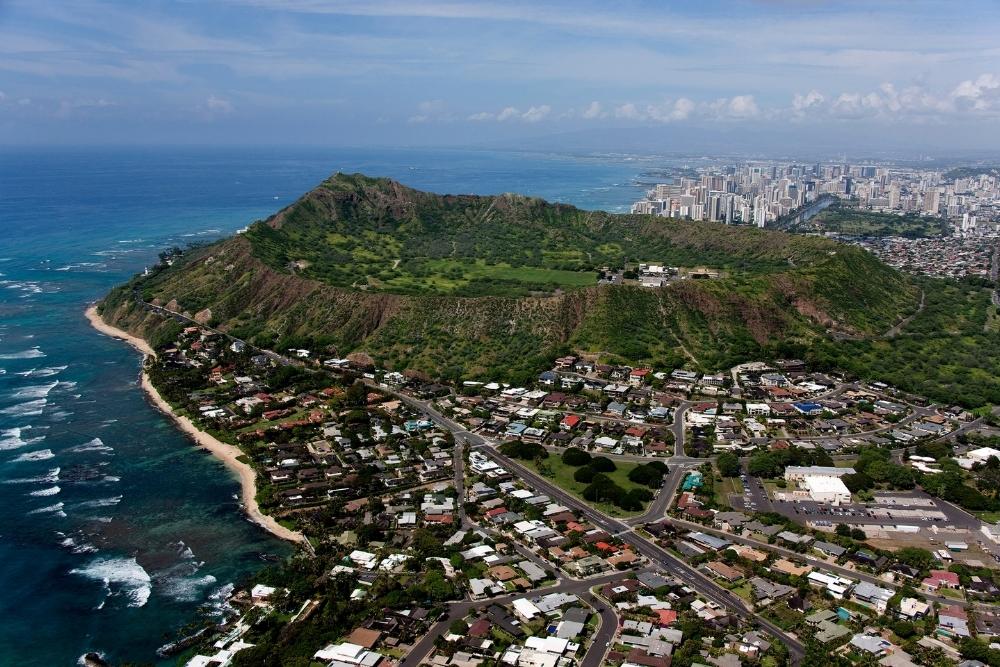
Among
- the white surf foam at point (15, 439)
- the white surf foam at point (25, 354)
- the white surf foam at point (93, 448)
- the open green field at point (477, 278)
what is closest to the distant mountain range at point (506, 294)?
the open green field at point (477, 278)

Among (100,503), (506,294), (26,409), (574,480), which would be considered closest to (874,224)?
(506,294)

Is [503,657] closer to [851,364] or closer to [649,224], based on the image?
[851,364]

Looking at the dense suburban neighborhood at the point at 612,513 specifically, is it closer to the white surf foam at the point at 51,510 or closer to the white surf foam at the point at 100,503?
the white surf foam at the point at 100,503

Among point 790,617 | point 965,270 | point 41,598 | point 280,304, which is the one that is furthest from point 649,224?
point 41,598

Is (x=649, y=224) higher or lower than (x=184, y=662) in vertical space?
higher

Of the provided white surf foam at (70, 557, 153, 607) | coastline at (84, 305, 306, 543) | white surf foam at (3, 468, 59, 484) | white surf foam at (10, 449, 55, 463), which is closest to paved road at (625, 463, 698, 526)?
coastline at (84, 305, 306, 543)

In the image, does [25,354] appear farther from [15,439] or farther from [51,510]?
[51,510]
